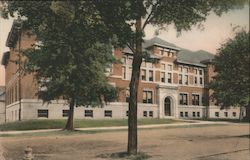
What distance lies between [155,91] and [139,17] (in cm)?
4362

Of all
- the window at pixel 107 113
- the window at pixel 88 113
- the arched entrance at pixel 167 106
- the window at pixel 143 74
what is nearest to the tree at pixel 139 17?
the window at pixel 88 113

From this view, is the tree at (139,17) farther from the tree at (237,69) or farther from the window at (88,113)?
the window at (88,113)

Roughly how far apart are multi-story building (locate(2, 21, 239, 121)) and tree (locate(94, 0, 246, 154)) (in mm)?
24666

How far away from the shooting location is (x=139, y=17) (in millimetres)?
14922

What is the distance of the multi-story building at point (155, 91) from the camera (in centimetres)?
4341

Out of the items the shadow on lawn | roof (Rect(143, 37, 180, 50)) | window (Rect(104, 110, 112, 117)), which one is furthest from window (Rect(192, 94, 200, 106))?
the shadow on lawn

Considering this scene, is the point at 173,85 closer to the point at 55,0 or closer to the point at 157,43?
the point at 157,43

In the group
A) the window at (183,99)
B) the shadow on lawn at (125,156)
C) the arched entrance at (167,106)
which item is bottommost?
the shadow on lawn at (125,156)

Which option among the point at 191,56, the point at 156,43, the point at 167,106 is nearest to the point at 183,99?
the point at 167,106

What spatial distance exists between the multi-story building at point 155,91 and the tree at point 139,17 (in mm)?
24666

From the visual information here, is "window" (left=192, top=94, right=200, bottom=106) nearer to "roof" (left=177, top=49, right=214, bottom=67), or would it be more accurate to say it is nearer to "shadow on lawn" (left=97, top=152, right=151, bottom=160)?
"roof" (left=177, top=49, right=214, bottom=67)

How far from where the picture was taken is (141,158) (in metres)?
16.3

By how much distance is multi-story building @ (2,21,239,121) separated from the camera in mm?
43406

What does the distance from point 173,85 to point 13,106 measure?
24.9 m
